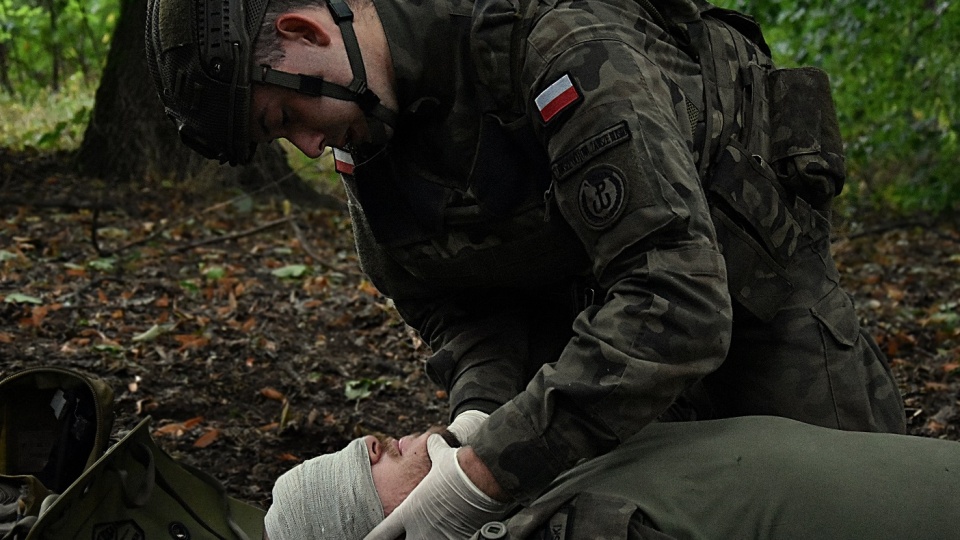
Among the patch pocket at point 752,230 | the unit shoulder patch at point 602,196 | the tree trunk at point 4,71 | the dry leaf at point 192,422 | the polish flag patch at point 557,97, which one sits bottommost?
the tree trunk at point 4,71

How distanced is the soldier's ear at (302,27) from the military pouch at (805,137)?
1.19m

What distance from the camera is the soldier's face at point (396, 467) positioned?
6.32 feet

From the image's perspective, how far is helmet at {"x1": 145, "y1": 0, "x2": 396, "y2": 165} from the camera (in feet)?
6.24

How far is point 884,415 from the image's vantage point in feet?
8.14

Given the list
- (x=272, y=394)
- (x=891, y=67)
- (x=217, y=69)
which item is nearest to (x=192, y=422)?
(x=272, y=394)

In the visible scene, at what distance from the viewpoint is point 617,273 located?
185cm

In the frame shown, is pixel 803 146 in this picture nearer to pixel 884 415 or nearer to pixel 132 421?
pixel 884 415

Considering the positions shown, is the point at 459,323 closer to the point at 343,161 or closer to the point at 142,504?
the point at 343,161

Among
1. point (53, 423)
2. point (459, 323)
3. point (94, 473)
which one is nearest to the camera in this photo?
point (94, 473)

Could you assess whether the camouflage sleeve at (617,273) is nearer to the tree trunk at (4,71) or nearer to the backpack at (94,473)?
the backpack at (94,473)

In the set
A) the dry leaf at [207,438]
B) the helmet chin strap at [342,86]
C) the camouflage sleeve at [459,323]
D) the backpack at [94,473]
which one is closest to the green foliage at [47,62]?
the dry leaf at [207,438]

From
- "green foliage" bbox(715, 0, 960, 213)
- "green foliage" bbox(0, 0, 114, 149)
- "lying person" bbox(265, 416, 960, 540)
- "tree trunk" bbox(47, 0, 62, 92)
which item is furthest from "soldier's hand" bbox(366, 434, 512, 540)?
"tree trunk" bbox(47, 0, 62, 92)

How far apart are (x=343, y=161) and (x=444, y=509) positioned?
3.16 feet

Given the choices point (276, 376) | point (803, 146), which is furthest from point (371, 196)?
point (276, 376)
